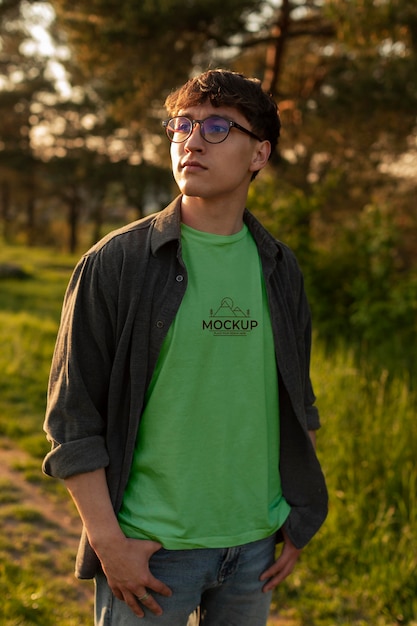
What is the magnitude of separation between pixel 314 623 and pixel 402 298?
4.30 meters

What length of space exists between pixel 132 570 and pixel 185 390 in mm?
463

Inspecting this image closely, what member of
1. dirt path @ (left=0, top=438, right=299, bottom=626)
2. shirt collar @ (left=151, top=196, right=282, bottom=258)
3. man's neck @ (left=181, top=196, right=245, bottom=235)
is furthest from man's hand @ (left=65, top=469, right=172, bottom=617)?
dirt path @ (left=0, top=438, right=299, bottom=626)

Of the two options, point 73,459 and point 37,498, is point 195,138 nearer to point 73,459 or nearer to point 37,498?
point 73,459

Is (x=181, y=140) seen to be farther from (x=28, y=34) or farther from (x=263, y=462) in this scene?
(x=28, y=34)

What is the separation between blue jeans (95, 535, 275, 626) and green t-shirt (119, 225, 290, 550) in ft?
0.17

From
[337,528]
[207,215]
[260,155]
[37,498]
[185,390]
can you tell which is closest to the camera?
[185,390]

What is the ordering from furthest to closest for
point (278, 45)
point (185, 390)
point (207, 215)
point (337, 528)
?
point (278, 45) → point (337, 528) → point (207, 215) → point (185, 390)

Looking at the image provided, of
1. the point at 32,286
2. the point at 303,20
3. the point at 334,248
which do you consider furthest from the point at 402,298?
the point at 32,286

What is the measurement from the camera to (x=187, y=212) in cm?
184

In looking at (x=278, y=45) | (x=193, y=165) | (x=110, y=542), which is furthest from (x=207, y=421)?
(x=278, y=45)

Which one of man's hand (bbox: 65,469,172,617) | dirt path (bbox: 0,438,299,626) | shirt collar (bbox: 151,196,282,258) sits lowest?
dirt path (bbox: 0,438,299,626)

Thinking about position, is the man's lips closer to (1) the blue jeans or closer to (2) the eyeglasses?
(2) the eyeglasses

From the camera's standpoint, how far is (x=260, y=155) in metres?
1.96

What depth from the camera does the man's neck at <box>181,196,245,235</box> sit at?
1.83 m
